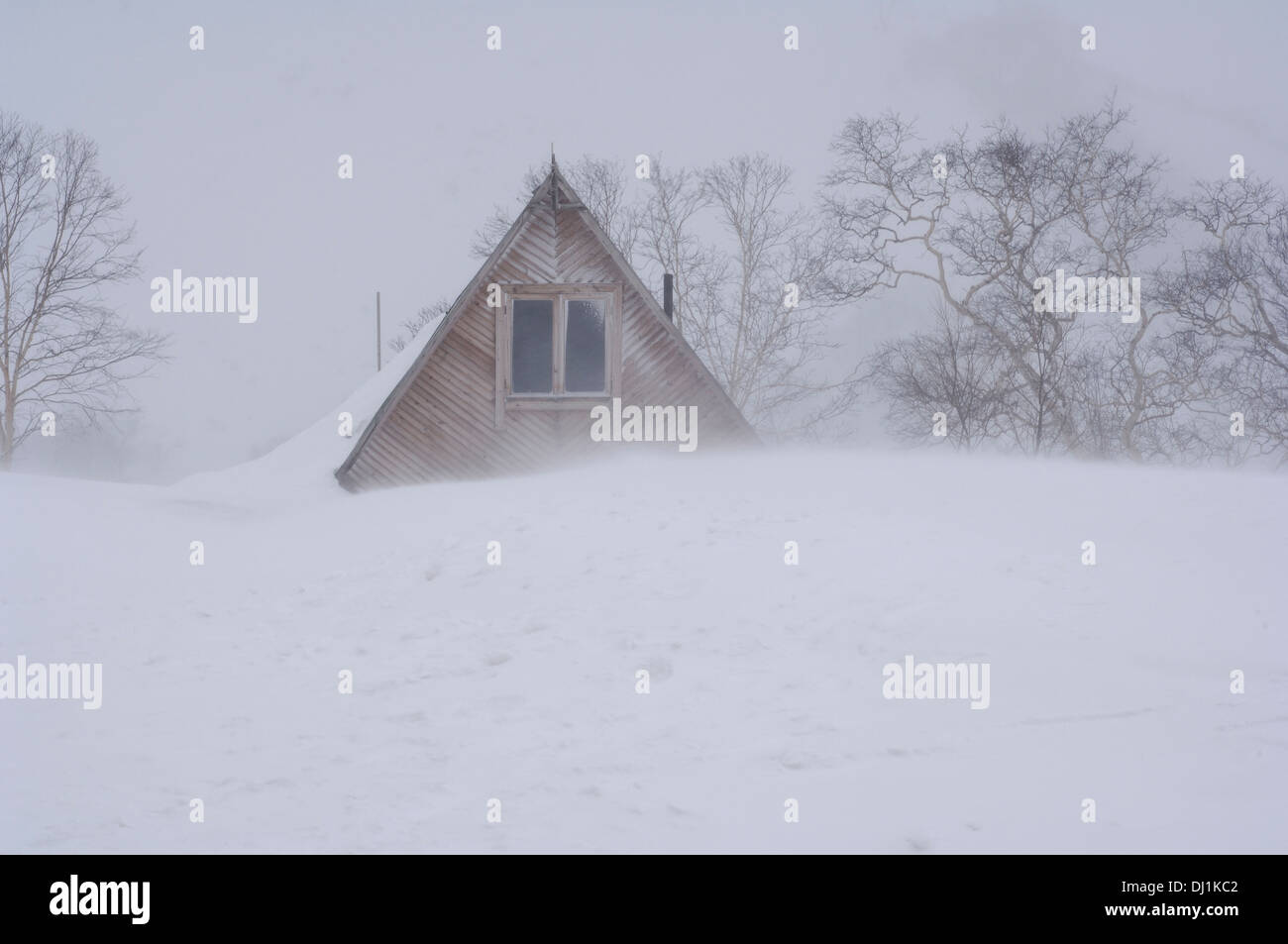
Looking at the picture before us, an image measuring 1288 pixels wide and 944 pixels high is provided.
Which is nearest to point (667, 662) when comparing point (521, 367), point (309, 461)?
point (521, 367)

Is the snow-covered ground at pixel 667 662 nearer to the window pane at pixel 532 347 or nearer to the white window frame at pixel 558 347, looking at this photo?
the white window frame at pixel 558 347

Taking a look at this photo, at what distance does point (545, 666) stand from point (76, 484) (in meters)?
10.7

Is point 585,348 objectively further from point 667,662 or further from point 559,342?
point 667,662

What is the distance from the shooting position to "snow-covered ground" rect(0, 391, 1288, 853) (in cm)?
688

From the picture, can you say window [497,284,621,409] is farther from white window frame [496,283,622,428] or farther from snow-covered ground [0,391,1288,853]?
snow-covered ground [0,391,1288,853]

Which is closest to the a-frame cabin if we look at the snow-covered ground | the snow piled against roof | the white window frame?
the white window frame

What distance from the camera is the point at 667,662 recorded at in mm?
9625

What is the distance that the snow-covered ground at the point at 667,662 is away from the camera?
271 inches

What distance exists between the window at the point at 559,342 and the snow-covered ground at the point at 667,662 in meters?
2.23

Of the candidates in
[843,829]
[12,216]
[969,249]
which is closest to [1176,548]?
[843,829]

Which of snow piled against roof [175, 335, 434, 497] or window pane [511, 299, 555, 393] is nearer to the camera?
window pane [511, 299, 555, 393]

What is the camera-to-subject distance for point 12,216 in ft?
97.3

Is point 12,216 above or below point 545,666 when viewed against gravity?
above

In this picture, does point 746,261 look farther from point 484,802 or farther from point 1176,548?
point 484,802
